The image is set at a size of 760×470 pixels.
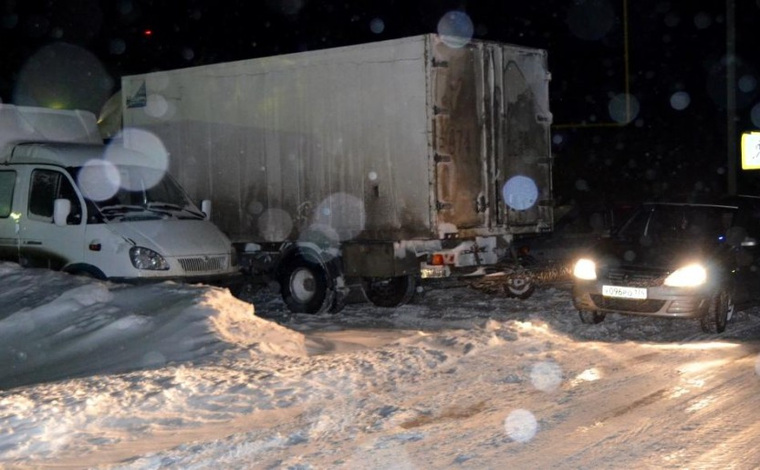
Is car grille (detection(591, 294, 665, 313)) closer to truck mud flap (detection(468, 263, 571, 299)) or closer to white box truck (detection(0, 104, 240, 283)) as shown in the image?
truck mud flap (detection(468, 263, 571, 299))

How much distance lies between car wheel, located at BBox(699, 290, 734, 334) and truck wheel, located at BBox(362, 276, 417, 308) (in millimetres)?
4122

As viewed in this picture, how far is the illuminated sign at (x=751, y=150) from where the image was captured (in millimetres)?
20391

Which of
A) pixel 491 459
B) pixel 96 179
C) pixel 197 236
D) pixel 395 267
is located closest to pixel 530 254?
pixel 395 267

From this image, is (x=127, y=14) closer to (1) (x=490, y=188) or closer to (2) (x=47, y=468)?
(1) (x=490, y=188)

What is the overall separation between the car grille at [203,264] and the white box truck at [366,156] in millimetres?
1217

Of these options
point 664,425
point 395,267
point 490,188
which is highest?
point 490,188

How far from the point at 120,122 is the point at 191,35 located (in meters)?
19.6

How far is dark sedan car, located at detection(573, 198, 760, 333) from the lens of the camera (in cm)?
1130

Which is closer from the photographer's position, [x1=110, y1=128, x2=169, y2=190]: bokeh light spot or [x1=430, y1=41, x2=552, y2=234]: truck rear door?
[x1=430, y1=41, x2=552, y2=234]: truck rear door

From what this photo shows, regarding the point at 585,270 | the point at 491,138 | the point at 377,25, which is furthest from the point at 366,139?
the point at 377,25

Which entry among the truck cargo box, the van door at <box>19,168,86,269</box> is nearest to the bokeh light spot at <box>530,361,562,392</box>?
the truck cargo box

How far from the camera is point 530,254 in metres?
13.9

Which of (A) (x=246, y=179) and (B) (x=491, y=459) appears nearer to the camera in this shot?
(B) (x=491, y=459)

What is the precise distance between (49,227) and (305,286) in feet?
11.8
